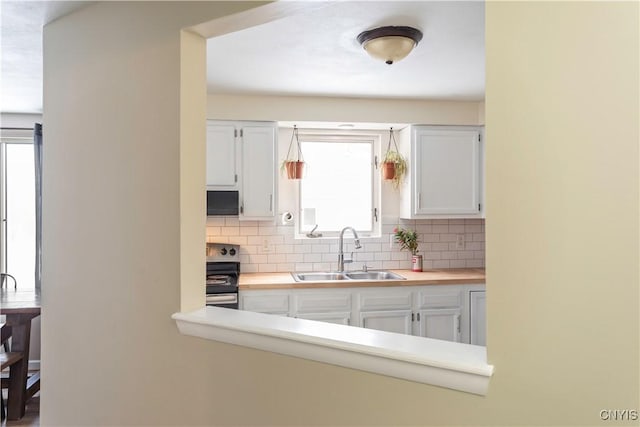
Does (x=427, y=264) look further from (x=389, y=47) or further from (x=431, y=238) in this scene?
(x=389, y=47)

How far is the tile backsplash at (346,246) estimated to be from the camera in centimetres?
380

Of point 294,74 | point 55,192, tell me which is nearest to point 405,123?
point 294,74

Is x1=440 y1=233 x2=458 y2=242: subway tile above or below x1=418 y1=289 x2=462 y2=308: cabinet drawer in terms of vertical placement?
above

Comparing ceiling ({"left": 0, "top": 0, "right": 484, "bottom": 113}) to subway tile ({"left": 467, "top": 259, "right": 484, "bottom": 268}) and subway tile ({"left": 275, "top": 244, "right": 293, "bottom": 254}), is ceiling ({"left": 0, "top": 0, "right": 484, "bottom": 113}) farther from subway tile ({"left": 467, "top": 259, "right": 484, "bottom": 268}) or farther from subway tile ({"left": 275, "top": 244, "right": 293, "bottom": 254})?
subway tile ({"left": 467, "top": 259, "right": 484, "bottom": 268})

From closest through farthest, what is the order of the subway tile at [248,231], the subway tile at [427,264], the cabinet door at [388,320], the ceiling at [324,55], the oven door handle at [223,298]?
the ceiling at [324,55] < the oven door handle at [223,298] < the cabinet door at [388,320] < the subway tile at [248,231] < the subway tile at [427,264]

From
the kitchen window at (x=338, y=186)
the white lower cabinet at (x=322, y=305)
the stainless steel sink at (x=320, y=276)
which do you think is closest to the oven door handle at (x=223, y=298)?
the white lower cabinet at (x=322, y=305)

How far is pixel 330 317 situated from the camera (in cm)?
331

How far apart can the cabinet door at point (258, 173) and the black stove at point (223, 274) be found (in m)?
0.40

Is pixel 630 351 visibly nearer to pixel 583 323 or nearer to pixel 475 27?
pixel 583 323

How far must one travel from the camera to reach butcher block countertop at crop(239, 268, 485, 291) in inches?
129

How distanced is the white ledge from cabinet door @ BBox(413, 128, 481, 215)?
2.51 metres

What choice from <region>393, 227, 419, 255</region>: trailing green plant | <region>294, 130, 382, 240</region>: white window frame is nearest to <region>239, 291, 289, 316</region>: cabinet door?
<region>294, 130, 382, 240</region>: white window frame

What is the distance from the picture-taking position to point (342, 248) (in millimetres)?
3877

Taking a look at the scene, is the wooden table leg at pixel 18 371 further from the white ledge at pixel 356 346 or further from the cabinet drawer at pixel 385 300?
the cabinet drawer at pixel 385 300
